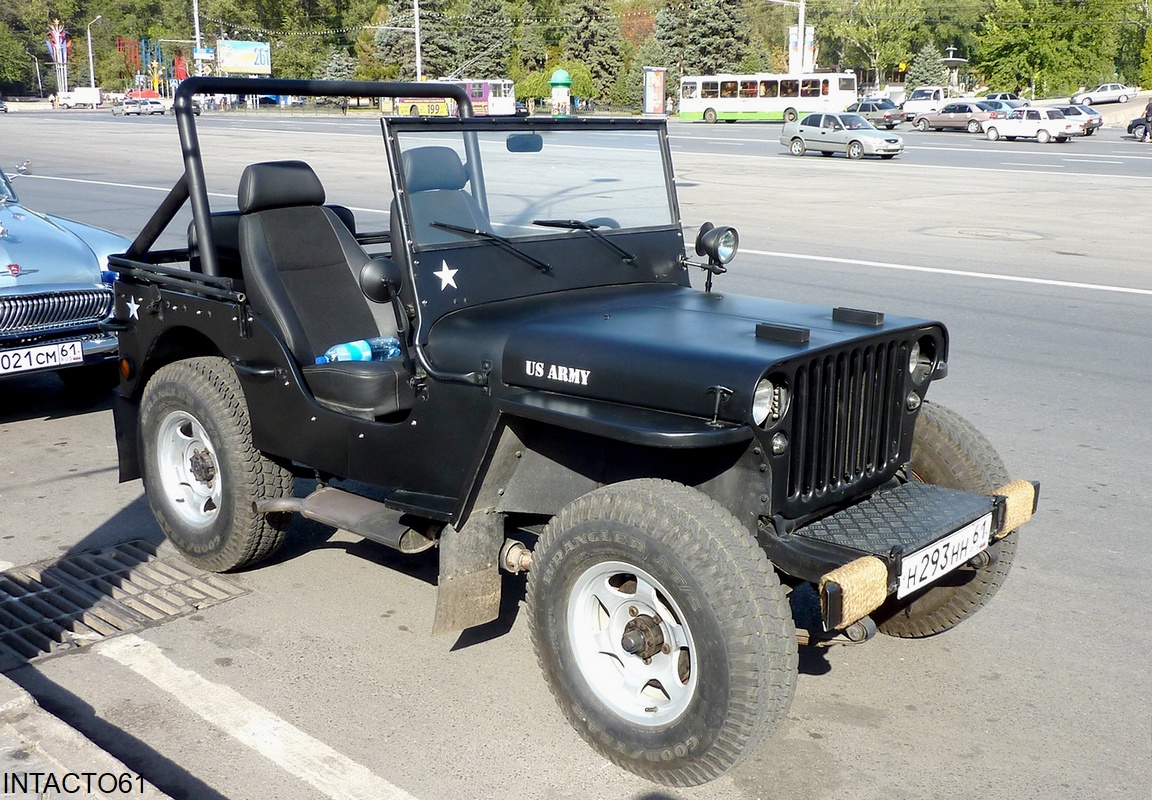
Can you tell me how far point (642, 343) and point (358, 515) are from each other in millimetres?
1342

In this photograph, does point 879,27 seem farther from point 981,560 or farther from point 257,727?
point 257,727

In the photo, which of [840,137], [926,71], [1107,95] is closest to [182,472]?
[840,137]

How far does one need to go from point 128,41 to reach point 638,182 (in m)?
137

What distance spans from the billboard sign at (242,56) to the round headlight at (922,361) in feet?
318

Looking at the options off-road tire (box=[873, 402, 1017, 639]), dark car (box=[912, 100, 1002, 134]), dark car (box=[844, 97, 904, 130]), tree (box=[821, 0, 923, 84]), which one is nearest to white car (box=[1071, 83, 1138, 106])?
dark car (box=[912, 100, 1002, 134])

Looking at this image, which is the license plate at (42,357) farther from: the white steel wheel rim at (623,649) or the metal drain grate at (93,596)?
the white steel wheel rim at (623,649)

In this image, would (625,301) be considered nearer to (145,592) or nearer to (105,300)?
(145,592)

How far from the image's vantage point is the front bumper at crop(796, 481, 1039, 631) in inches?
115

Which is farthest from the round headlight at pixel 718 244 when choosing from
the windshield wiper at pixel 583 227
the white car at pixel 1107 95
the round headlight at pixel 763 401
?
the white car at pixel 1107 95

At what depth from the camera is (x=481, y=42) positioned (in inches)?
3199

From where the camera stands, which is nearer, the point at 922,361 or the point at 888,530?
the point at 888,530

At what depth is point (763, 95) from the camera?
55.3 meters

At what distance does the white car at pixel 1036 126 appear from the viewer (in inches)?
1608

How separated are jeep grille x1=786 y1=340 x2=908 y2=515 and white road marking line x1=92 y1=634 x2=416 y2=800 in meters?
1.46
